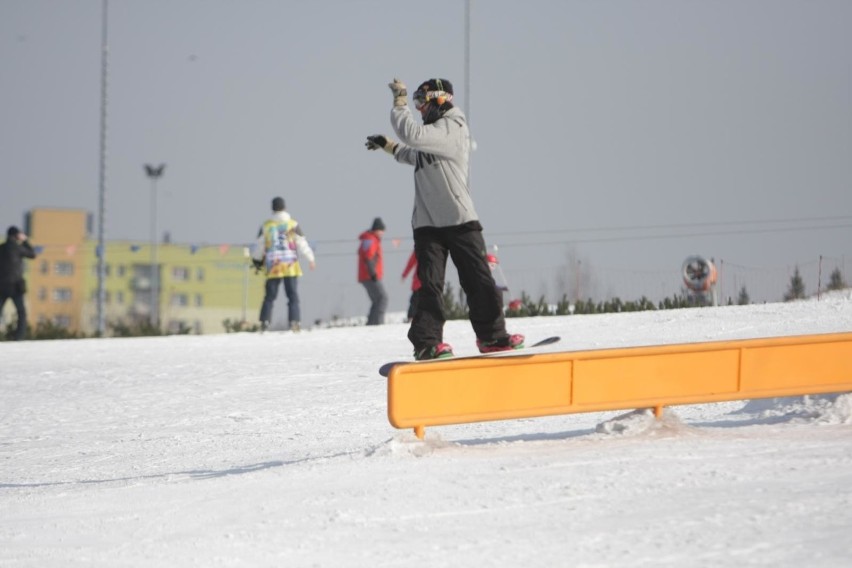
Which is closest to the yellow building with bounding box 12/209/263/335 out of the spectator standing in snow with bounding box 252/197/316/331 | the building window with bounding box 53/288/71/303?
the building window with bounding box 53/288/71/303

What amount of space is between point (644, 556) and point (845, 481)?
136 centimetres

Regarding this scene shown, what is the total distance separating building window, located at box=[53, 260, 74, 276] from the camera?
103 metres

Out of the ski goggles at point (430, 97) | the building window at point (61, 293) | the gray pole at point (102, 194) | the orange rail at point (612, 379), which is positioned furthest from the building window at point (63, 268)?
the orange rail at point (612, 379)

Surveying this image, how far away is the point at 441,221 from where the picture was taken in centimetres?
741

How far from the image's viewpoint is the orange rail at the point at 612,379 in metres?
6.89

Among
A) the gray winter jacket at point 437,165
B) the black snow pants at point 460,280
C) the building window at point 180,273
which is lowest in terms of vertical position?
the building window at point 180,273

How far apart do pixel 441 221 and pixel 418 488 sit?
202 cm

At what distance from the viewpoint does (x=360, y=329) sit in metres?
17.6

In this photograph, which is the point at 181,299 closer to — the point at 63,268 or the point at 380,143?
the point at 63,268

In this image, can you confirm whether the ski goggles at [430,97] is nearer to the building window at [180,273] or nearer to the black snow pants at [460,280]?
the black snow pants at [460,280]

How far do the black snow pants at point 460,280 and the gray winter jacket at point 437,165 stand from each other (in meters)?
0.08

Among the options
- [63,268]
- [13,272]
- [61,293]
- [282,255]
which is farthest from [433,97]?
[63,268]

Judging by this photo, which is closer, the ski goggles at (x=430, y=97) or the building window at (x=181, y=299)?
the ski goggles at (x=430, y=97)

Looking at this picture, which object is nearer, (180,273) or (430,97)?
(430,97)
